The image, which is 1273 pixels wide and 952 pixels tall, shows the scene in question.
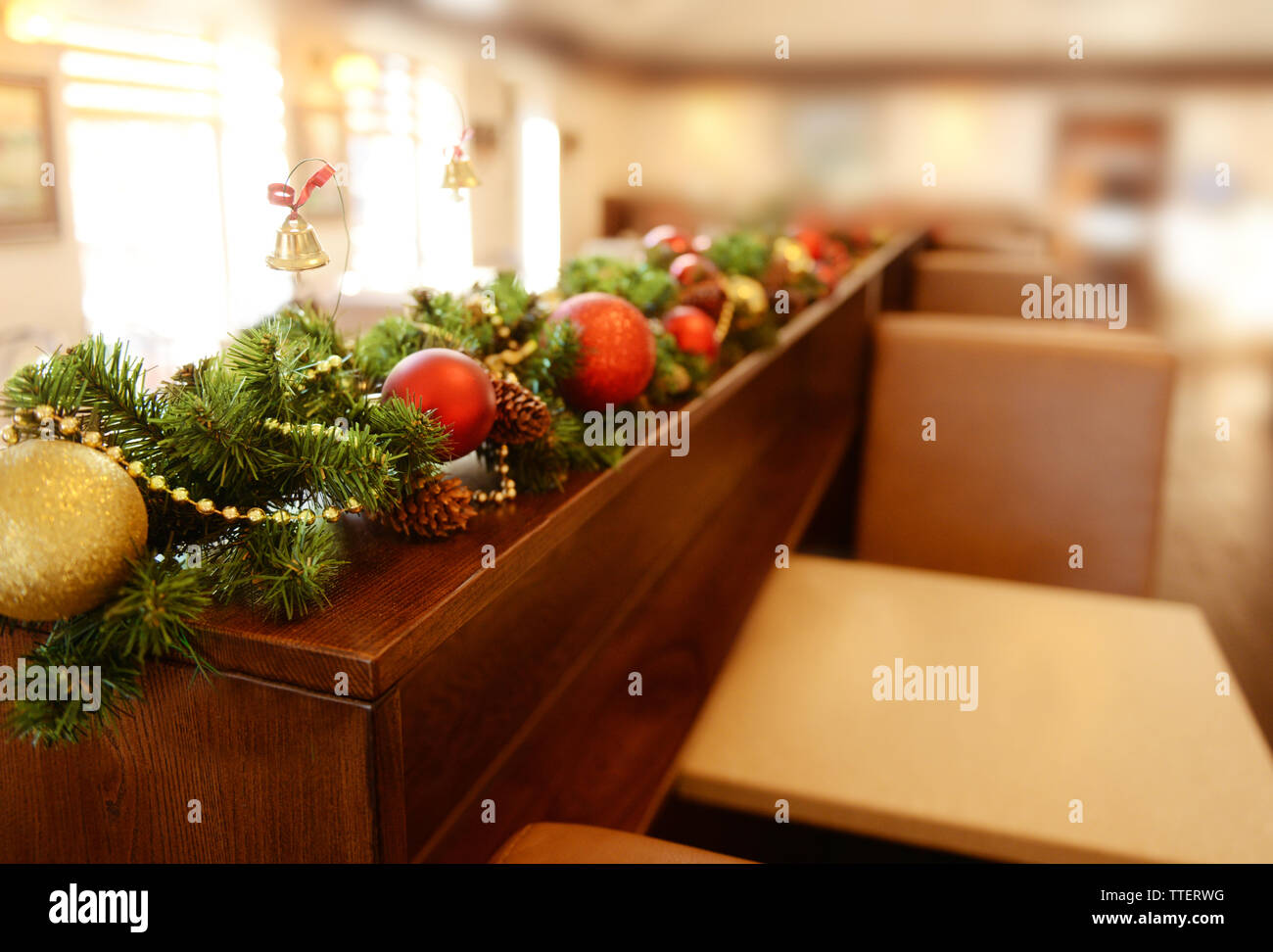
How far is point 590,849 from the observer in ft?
2.24

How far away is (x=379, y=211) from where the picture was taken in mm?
8125

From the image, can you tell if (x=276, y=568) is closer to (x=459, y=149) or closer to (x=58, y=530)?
(x=58, y=530)

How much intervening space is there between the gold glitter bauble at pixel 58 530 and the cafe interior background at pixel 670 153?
8.36ft

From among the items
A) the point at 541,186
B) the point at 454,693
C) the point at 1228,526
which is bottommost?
the point at 1228,526

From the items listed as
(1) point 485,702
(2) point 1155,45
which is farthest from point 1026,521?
(2) point 1155,45

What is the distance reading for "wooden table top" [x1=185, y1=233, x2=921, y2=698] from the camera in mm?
555

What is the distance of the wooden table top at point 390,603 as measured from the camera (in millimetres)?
555

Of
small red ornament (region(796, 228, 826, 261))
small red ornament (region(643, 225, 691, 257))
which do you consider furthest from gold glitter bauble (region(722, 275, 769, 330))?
small red ornament (region(796, 228, 826, 261))

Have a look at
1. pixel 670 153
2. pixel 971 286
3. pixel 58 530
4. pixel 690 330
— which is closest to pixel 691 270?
pixel 690 330

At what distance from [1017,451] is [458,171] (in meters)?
1.36

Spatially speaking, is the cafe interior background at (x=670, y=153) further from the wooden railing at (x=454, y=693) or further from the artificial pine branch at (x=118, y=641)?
the artificial pine branch at (x=118, y=641)

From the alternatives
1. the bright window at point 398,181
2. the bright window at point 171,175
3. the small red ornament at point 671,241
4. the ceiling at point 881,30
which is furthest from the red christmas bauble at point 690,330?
the ceiling at point 881,30

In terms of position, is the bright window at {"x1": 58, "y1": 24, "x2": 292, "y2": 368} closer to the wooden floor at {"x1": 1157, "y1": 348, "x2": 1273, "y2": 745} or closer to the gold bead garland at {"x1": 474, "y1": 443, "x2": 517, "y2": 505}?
the wooden floor at {"x1": 1157, "y1": 348, "x2": 1273, "y2": 745}
